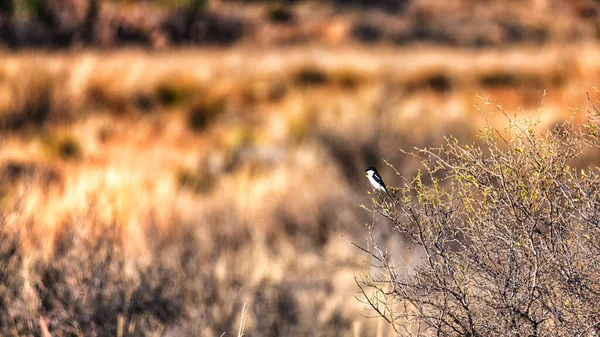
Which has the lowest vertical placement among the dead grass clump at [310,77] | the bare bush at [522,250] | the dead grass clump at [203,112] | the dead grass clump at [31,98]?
the bare bush at [522,250]

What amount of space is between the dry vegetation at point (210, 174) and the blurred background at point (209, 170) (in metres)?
0.02

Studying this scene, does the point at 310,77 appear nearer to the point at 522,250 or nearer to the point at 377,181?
the point at 377,181

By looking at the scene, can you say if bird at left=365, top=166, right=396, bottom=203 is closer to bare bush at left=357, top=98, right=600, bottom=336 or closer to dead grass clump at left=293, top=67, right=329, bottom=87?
bare bush at left=357, top=98, right=600, bottom=336

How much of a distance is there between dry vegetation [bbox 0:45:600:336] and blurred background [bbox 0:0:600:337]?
0.02 m

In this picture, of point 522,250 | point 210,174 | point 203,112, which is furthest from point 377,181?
point 203,112

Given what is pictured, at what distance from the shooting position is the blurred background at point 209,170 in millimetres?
3709

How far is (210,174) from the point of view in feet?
24.6

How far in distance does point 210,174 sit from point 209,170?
0.10m

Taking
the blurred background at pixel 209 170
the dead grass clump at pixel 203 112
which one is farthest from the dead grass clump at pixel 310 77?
the dead grass clump at pixel 203 112

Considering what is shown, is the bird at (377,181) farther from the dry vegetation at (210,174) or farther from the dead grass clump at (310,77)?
the dead grass clump at (310,77)

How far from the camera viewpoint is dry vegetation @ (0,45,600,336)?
3.71 meters

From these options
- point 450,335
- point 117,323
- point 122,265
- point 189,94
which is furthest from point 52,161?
point 450,335

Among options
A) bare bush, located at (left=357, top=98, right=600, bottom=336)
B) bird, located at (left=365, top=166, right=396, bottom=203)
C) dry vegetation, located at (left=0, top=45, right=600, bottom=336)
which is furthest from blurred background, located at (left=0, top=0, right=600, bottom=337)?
bird, located at (left=365, top=166, right=396, bottom=203)

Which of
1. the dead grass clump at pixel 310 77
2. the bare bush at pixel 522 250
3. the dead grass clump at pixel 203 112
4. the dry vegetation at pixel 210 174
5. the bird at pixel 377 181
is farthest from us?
the dead grass clump at pixel 310 77
